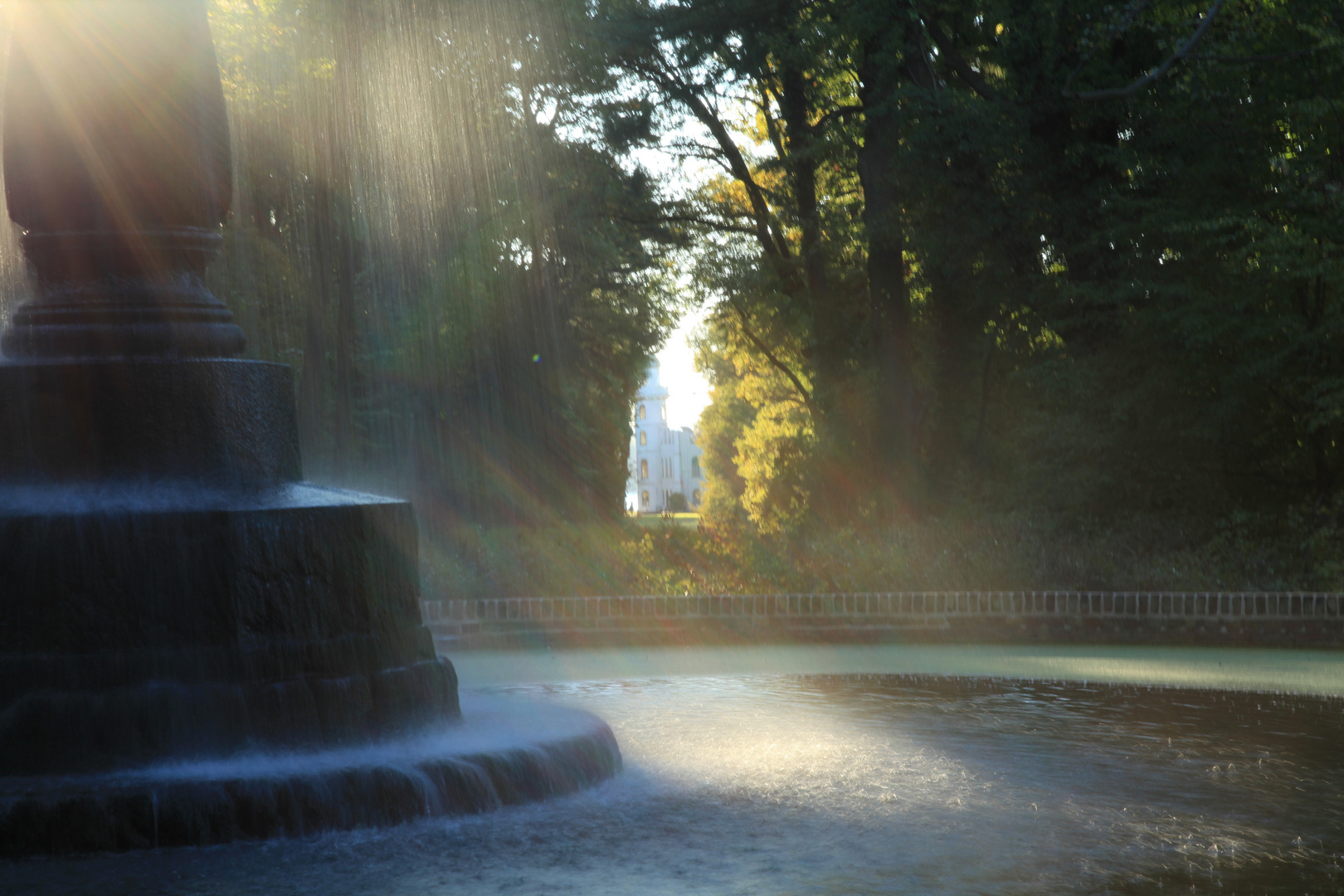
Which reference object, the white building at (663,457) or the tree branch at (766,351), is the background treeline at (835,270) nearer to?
the tree branch at (766,351)

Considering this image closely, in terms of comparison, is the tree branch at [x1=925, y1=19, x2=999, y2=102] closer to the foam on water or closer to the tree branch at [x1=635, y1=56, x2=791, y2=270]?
the tree branch at [x1=635, y1=56, x2=791, y2=270]

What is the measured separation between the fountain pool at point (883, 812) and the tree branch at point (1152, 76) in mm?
9856

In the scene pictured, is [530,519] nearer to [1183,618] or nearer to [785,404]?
[785,404]

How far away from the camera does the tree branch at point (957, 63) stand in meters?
20.6

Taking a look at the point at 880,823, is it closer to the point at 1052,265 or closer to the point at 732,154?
the point at 1052,265

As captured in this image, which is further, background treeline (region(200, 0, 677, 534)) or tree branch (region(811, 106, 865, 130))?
background treeline (region(200, 0, 677, 534))

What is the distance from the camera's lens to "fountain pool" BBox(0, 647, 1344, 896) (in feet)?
14.1

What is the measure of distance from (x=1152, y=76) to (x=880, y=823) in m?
14.6

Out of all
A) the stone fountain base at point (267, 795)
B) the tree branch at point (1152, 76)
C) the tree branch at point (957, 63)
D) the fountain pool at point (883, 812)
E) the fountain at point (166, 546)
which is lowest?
the fountain pool at point (883, 812)

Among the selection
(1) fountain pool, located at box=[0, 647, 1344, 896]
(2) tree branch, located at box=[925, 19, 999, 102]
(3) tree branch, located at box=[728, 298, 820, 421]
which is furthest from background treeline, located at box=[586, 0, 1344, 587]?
(1) fountain pool, located at box=[0, 647, 1344, 896]

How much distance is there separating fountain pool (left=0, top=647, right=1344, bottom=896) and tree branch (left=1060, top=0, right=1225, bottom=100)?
388 inches

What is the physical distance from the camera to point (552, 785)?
5.61 meters

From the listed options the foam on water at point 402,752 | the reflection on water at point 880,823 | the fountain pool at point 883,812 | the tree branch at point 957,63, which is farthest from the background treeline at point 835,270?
the foam on water at point 402,752

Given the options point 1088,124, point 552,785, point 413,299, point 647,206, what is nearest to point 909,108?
point 1088,124
